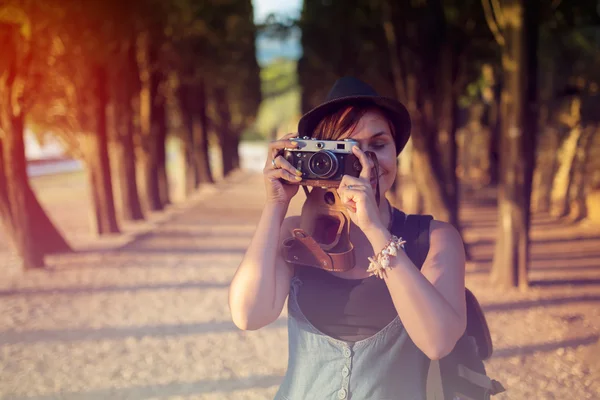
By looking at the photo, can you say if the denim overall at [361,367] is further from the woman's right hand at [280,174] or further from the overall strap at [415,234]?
the woman's right hand at [280,174]

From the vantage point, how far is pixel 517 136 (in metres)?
7.34

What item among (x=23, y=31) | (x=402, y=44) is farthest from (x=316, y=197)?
(x=402, y=44)

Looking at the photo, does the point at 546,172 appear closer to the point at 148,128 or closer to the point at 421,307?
the point at 148,128

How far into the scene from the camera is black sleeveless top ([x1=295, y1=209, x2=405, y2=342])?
2.07m

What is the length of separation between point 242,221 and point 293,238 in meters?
12.7

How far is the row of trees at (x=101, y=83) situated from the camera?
8.70 metres

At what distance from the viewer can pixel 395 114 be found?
7.36 feet

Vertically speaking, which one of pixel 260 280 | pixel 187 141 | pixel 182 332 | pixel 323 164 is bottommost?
pixel 182 332

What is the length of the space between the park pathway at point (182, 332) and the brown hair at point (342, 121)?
9.22 ft

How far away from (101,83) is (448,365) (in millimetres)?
10502

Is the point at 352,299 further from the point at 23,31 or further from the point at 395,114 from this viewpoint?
the point at 23,31

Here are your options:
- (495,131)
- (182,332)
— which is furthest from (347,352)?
(495,131)

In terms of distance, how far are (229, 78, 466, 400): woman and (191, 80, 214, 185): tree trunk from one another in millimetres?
21625

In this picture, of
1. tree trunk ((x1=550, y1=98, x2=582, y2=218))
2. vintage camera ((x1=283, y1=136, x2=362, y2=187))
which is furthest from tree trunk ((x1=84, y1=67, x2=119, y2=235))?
tree trunk ((x1=550, y1=98, x2=582, y2=218))
